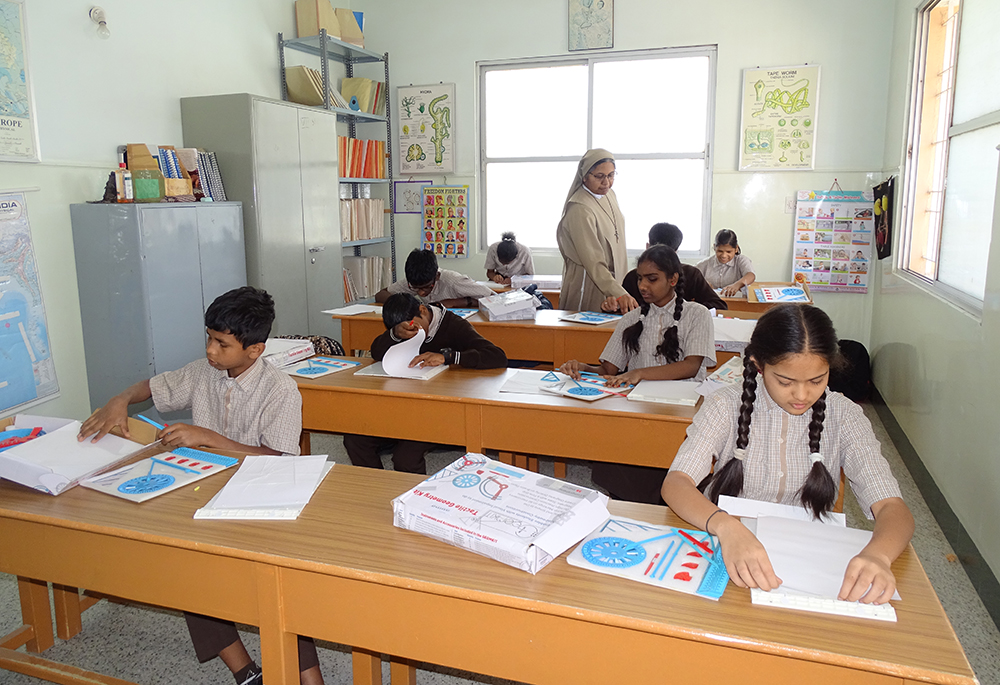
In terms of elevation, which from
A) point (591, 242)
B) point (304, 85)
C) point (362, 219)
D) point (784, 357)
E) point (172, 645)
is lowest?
point (172, 645)

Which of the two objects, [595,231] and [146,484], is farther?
[595,231]

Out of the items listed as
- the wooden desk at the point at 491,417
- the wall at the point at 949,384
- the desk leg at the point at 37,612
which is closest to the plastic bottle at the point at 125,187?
the wooden desk at the point at 491,417

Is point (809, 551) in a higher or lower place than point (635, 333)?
Result: lower

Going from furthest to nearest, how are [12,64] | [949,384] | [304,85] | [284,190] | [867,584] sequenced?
[304,85], [284,190], [12,64], [949,384], [867,584]

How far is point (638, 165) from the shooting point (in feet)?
18.6

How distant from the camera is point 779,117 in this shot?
518cm

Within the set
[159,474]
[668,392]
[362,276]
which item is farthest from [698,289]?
[362,276]

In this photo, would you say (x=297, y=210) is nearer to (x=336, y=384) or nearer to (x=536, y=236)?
(x=536, y=236)

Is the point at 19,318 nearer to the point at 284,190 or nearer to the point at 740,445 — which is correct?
the point at 284,190

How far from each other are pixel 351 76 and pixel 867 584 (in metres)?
5.97

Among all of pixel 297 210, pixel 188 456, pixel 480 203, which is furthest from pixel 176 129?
pixel 188 456

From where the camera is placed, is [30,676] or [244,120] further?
[244,120]

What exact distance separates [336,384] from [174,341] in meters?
1.65

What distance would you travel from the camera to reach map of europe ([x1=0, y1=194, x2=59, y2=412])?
10.2 feet
